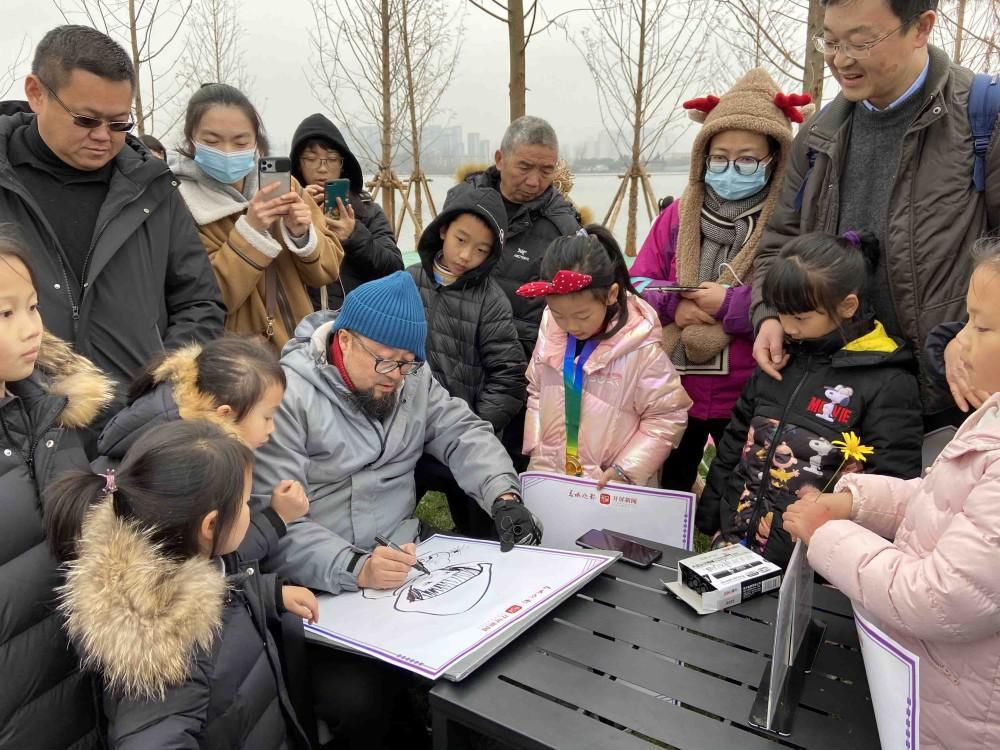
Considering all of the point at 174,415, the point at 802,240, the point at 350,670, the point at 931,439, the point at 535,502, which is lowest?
the point at 350,670

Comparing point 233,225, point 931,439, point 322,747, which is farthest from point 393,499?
point 931,439

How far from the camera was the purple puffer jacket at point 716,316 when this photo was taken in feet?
8.69

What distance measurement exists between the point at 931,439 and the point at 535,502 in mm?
1220

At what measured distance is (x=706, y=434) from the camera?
2.97m

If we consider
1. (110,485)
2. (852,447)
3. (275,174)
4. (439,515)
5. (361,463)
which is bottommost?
(439,515)

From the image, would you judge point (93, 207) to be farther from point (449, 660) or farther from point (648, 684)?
point (648, 684)

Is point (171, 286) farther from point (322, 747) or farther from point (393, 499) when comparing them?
point (322, 747)

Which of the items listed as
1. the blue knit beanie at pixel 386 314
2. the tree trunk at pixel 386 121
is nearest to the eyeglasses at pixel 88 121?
the blue knit beanie at pixel 386 314

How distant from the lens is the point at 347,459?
2096mm

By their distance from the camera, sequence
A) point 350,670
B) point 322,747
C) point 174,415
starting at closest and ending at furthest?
point 174,415 < point 350,670 < point 322,747

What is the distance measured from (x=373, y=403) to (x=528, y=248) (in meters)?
1.57

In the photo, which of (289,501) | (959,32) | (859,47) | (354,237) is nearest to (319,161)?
(354,237)

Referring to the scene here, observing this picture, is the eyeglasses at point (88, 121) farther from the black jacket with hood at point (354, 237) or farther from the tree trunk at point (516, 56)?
the tree trunk at point (516, 56)

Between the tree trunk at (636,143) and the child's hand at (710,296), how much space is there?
648cm
